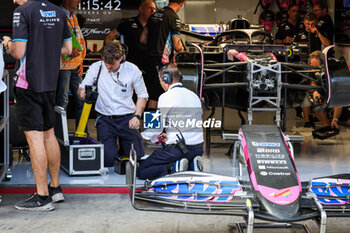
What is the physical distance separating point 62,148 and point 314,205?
3.67m

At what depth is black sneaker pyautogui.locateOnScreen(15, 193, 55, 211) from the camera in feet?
19.0

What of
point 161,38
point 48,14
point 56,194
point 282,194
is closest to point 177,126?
point 56,194

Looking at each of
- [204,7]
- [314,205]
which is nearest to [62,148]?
[314,205]

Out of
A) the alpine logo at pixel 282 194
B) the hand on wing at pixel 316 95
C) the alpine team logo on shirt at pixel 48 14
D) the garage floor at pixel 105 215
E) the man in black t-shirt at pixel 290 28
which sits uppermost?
the man in black t-shirt at pixel 290 28

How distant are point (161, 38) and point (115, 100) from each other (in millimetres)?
2024

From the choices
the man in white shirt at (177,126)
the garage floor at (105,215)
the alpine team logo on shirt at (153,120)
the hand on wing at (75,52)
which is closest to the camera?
the garage floor at (105,215)

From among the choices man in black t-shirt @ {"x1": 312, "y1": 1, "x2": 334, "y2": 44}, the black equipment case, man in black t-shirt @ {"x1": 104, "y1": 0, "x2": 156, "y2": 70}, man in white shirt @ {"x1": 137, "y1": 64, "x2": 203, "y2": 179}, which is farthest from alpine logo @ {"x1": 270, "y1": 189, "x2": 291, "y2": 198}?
man in black t-shirt @ {"x1": 312, "y1": 1, "x2": 334, "y2": 44}

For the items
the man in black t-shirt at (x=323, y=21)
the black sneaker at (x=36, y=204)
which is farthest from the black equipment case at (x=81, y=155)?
the man in black t-shirt at (x=323, y=21)

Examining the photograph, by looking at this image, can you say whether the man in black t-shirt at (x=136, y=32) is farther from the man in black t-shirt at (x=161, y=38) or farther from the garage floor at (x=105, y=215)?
the garage floor at (x=105, y=215)

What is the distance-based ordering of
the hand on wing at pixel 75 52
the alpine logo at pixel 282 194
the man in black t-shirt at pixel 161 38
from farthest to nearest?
1. the man in black t-shirt at pixel 161 38
2. the hand on wing at pixel 75 52
3. the alpine logo at pixel 282 194

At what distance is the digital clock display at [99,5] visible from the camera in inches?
347

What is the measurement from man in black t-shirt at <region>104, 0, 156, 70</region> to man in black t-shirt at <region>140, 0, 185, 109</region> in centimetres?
8

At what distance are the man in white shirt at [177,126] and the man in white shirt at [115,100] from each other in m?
0.81

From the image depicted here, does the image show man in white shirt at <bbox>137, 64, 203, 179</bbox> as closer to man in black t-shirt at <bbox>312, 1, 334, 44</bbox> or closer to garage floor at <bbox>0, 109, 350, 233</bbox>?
garage floor at <bbox>0, 109, 350, 233</bbox>
